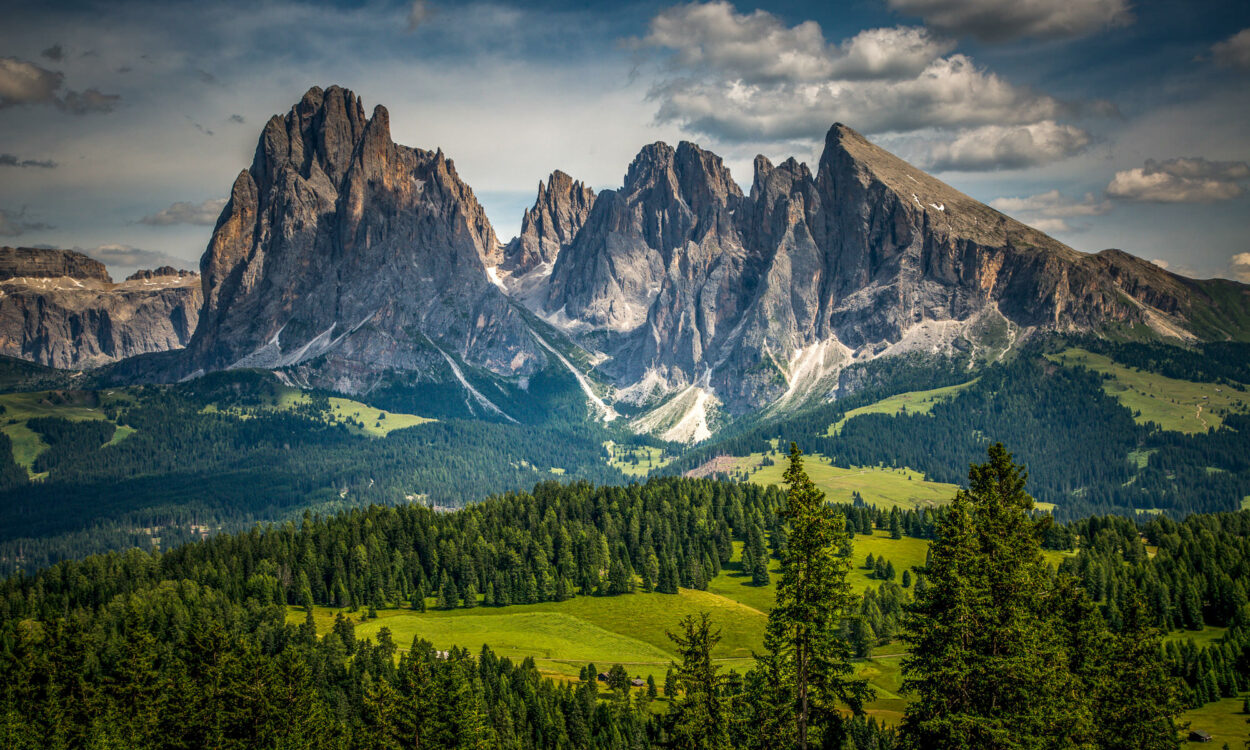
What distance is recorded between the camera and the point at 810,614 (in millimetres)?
45500

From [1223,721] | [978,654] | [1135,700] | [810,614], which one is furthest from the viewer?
[1223,721]

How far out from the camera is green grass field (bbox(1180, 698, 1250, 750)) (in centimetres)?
9419

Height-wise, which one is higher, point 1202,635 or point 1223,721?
point 1202,635

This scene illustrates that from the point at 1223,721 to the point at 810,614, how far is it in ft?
276

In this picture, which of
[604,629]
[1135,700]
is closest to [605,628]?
[604,629]

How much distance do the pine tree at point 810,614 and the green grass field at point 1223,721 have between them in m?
64.7

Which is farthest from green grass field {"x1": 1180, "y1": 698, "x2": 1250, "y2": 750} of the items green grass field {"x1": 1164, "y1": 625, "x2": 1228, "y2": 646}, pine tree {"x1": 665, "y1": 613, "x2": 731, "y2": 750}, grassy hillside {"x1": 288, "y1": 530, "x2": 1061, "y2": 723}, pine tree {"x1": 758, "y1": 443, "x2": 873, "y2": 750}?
pine tree {"x1": 758, "y1": 443, "x2": 873, "y2": 750}

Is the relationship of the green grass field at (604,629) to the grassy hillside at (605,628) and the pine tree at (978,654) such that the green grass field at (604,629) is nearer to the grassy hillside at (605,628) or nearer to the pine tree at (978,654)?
the grassy hillside at (605,628)

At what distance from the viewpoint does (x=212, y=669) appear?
8900 centimetres

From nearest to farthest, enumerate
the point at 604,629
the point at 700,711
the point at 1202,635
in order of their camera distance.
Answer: the point at 700,711 → the point at 1202,635 → the point at 604,629

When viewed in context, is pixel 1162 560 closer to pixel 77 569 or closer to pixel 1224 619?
pixel 1224 619

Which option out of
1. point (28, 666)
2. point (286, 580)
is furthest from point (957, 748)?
point (286, 580)

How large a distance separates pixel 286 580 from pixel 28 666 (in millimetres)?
69633

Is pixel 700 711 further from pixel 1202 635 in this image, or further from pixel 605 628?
pixel 1202 635
